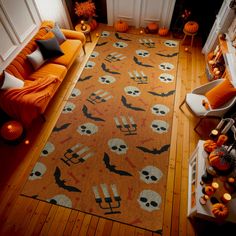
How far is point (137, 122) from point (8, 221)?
204 cm

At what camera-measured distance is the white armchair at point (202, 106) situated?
8.30ft

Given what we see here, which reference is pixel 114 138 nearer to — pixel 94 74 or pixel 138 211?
pixel 138 211

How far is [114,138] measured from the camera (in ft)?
9.29

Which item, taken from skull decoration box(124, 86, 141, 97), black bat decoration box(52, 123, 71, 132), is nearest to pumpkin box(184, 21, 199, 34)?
skull decoration box(124, 86, 141, 97)

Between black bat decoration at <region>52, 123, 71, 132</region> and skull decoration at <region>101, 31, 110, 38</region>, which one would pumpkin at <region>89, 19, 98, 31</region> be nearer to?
skull decoration at <region>101, 31, 110, 38</region>

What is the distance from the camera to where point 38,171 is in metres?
2.54

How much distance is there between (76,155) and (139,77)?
5.95ft

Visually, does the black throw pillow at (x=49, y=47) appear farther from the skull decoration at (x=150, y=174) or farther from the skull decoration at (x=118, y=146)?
the skull decoration at (x=150, y=174)

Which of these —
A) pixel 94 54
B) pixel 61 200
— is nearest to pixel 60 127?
pixel 61 200

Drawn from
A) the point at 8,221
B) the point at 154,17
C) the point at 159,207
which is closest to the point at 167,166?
the point at 159,207

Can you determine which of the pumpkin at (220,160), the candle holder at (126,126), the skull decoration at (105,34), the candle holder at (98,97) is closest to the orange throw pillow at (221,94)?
the pumpkin at (220,160)

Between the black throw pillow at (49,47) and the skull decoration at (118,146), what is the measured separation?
1747 mm

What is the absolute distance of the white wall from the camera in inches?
136

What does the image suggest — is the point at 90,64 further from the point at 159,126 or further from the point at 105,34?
the point at 159,126
